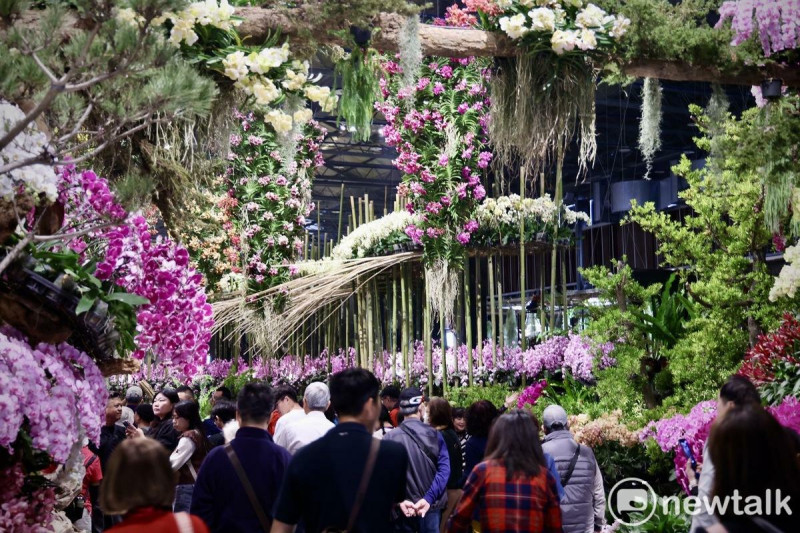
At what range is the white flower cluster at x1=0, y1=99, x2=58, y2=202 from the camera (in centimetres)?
279

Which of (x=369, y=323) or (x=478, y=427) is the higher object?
(x=369, y=323)

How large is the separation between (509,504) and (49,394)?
152 cm

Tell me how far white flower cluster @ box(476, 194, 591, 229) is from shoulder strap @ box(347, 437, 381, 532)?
20.5ft

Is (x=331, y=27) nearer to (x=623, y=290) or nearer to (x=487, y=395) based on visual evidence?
(x=623, y=290)

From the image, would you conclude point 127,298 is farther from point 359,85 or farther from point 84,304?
point 359,85

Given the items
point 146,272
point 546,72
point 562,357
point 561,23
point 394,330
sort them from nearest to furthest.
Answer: point 146,272 → point 561,23 → point 546,72 → point 562,357 → point 394,330

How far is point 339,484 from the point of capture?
2.61 metres

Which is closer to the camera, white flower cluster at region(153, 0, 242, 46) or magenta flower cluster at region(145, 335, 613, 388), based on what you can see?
white flower cluster at region(153, 0, 242, 46)

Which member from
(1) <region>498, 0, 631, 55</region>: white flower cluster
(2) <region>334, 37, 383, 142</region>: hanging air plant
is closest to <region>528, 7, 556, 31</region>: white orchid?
(1) <region>498, 0, 631, 55</region>: white flower cluster

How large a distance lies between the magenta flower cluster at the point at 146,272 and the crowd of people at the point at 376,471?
12.6 inches

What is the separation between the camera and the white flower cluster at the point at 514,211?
8.80 metres

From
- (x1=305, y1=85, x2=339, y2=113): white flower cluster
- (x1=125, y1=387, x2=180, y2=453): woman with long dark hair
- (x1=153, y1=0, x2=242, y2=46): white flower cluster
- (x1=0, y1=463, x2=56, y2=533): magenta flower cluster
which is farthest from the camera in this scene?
(x1=125, y1=387, x2=180, y2=453): woman with long dark hair

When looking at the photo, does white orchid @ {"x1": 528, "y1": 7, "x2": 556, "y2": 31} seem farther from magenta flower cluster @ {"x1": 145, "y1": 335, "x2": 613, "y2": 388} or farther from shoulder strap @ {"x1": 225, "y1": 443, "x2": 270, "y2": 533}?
magenta flower cluster @ {"x1": 145, "y1": 335, "x2": 613, "y2": 388}

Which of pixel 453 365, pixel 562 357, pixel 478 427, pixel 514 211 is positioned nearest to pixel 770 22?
pixel 478 427
